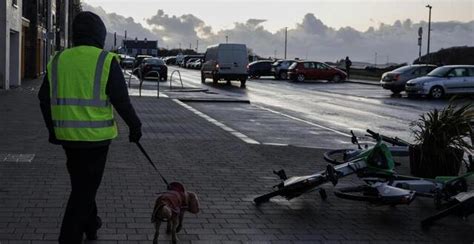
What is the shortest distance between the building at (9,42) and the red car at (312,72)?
22.8 metres

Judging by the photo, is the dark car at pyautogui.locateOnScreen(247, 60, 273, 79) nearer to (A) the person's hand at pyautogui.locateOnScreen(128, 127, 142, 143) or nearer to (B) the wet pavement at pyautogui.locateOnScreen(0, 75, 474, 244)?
(B) the wet pavement at pyautogui.locateOnScreen(0, 75, 474, 244)

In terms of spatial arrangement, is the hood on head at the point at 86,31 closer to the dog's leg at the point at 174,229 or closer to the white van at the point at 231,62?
the dog's leg at the point at 174,229

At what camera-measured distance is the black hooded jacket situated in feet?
15.6

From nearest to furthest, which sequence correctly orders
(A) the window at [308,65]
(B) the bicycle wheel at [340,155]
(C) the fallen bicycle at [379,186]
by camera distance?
(C) the fallen bicycle at [379,186], (B) the bicycle wheel at [340,155], (A) the window at [308,65]

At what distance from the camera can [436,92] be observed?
97.5 feet

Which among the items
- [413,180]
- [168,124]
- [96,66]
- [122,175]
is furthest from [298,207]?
[168,124]

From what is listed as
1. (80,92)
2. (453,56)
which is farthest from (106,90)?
(453,56)

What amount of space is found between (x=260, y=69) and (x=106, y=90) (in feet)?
158

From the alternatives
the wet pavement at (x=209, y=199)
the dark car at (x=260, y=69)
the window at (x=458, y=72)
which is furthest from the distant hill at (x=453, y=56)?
the wet pavement at (x=209, y=199)

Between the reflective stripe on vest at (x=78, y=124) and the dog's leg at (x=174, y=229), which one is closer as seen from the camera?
the reflective stripe on vest at (x=78, y=124)

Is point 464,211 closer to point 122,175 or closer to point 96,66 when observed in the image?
point 96,66

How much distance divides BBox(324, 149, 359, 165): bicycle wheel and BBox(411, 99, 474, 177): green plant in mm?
942

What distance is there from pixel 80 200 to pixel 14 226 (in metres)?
1.12

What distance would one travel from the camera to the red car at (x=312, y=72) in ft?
152
